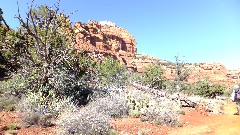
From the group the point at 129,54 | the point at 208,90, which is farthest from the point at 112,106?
the point at 129,54

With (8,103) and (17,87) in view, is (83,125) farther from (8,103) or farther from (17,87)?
(17,87)

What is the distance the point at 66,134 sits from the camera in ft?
29.2

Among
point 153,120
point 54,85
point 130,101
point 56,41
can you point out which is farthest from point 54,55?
point 153,120

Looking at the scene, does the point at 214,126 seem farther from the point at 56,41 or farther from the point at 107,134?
the point at 56,41

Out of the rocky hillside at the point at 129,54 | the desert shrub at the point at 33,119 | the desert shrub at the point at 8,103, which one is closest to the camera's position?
the desert shrub at the point at 33,119

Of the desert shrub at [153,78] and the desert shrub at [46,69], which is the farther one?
the desert shrub at [153,78]

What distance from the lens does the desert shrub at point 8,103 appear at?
12.1 m

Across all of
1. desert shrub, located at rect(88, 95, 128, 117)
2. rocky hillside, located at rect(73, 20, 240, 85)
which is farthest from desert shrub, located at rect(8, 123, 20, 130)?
rocky hillside, located at rect(73, 20, 240, 85)

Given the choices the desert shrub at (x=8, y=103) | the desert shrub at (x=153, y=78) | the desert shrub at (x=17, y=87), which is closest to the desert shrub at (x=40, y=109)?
the desert shrub at (x=8, y=103)

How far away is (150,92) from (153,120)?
19.5 feet

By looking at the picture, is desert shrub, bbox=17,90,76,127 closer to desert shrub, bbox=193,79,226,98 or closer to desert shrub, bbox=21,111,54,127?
desert shrub, bbox=21,111,54,127

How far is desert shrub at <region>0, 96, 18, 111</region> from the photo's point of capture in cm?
1210

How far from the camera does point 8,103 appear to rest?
41.1 ft

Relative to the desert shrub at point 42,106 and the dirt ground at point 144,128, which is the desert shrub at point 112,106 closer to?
the dirt ground at point 144,128
